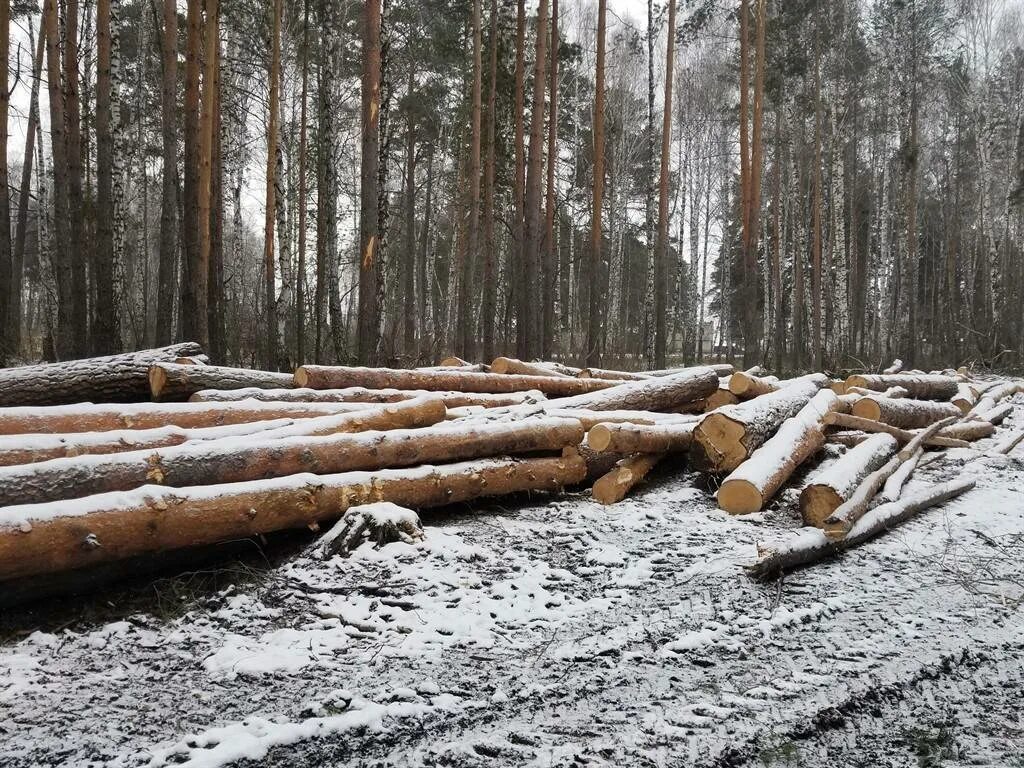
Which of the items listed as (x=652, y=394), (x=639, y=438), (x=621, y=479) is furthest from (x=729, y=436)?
(x=652, y=394)

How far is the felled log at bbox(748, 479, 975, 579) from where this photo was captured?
11.3ft

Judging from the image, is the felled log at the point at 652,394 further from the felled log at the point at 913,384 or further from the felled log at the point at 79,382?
the felled log at the point at 79,382

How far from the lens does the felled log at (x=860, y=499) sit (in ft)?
12.8

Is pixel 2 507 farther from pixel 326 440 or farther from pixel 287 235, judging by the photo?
pixel 287 235

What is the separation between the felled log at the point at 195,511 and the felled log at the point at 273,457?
6.4 inches

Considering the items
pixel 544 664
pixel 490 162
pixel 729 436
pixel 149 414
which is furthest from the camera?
pixel 490 162

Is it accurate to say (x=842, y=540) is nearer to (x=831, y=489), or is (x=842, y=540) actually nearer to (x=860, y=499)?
(x=831, y=489)

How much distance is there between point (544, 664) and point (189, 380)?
473cm

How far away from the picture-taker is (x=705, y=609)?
123 inches

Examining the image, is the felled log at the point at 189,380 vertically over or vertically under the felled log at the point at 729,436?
over

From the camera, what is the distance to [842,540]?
152 inches

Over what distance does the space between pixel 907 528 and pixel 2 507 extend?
212 inches

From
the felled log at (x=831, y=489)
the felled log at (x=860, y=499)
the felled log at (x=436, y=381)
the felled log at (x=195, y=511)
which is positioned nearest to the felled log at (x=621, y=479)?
the felled log at (x=195, y=511)

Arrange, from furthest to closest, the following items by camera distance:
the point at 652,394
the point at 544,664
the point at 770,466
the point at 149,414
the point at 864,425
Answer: the point at 652,394 < the point at 864,425 < the point at 149,414 < the point at 770,466 < the point at 544,664
